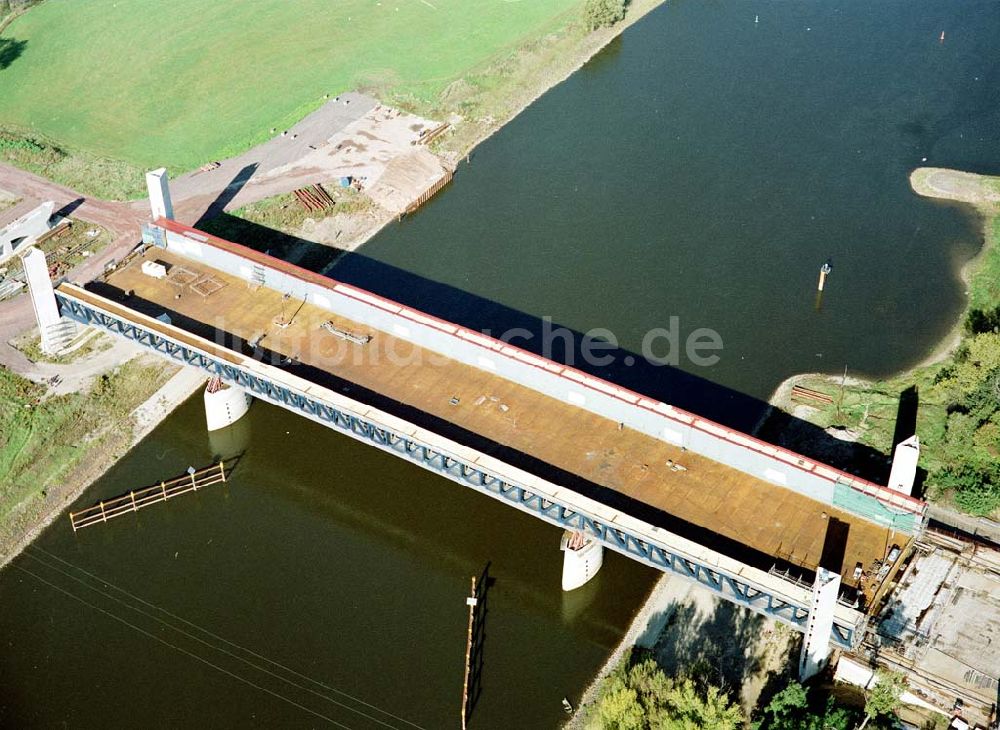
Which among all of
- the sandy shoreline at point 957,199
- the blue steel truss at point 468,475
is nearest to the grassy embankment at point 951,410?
the sandy shoreline at point 957,199

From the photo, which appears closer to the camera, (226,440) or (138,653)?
(138,653)

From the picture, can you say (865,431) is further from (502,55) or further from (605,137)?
(502,55)

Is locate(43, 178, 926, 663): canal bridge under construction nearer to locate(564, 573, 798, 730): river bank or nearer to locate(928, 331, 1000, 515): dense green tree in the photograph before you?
locate(564, 573, 798, 730): river bank

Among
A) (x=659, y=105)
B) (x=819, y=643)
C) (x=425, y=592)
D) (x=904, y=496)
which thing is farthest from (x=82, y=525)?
(x=659, y=105)

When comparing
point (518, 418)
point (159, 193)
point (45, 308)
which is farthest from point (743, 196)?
point (45, 308)

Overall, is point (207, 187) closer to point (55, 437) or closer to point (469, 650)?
point (55, 437)

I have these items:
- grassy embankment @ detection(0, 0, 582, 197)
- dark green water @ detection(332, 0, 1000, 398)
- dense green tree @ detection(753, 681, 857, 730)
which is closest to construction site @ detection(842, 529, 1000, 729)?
dense green tree @ detection(753, 681, 857, 730)
